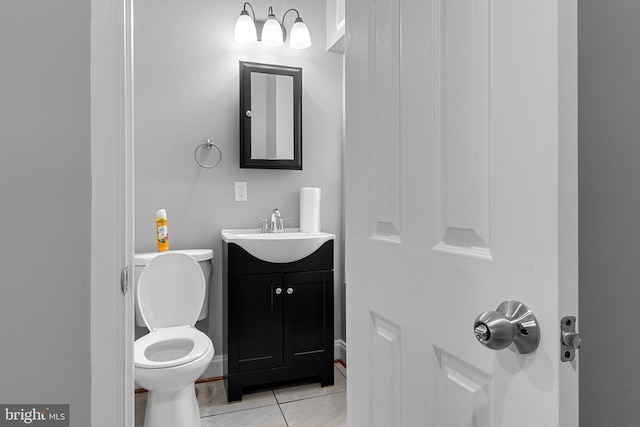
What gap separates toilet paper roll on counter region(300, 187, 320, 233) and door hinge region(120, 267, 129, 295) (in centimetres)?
161

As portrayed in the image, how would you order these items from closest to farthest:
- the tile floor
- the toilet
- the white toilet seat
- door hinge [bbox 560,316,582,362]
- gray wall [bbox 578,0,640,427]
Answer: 1. door hinge [bbox 560,316,582,362]
2. gray wall [bbox 578,0,640,427]
3. the toilet
4. the white toilet seat
5. the tile floor

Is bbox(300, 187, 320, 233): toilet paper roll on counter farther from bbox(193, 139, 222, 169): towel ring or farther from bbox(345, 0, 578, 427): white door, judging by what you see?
bbox(345, 0, 578, 427): white door

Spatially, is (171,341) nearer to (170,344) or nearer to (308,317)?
(170,344)

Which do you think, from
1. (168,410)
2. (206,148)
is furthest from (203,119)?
(168,410)

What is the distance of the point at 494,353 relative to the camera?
59 centimetres

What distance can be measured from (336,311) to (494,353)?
6.97 ft

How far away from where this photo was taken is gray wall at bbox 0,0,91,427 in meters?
0.73

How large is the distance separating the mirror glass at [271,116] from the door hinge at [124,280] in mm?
1625

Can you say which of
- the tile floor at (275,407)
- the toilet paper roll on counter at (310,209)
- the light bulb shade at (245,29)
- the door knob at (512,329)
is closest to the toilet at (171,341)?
the tile floor at (275,407)

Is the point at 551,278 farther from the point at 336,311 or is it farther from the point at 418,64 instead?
the point at 336,311

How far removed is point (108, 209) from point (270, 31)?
6.36 feet

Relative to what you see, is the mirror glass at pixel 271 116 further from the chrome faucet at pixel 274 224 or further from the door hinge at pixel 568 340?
the door hinge at pixel 568 340

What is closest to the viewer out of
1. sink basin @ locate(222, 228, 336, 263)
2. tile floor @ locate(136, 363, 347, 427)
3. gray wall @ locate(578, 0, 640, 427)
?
gray wall @ locate(578, 0, 640, 427)

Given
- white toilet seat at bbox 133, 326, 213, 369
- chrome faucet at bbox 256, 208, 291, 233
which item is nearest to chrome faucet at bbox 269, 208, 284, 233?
chrome faucet at bbox 256, 208, 291, 233
